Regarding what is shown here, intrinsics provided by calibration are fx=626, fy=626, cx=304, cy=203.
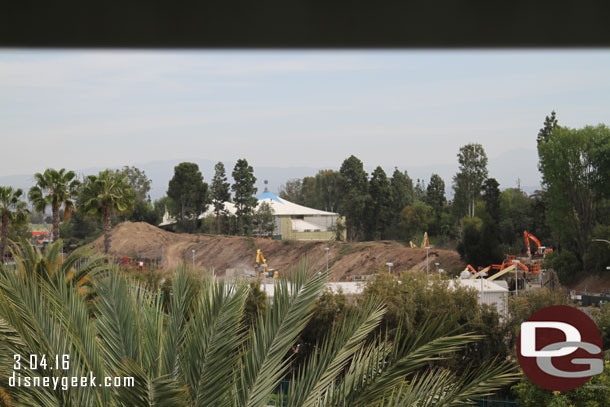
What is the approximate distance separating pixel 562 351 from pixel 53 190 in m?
24.4

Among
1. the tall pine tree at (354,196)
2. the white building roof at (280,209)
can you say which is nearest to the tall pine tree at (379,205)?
the tall pine tree at (354,196)

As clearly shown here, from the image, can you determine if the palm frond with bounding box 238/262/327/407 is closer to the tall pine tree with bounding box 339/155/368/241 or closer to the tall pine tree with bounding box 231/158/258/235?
the tall pine tree with bounding box 339/155/368/241

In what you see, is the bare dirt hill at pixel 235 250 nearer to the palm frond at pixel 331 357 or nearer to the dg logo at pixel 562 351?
the dg logo at pixel 562 351

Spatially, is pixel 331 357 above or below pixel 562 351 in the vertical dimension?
above

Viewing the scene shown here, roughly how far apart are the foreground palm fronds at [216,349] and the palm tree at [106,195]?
96.0ft

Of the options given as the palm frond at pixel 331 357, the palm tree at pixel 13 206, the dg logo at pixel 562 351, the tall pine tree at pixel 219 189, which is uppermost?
the tall pine tree at pixel 219 189

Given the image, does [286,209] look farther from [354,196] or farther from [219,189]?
[354,196]

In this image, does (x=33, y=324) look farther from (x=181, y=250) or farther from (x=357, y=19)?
(x=181, y=250)

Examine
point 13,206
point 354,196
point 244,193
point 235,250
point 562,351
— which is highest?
point 244,193

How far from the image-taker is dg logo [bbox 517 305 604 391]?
Answer: 575 inches

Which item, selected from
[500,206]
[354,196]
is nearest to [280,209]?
[354,196]

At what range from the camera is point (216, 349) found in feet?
14.5

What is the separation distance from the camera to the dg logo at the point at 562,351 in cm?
1462

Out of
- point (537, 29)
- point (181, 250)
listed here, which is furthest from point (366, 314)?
point (181, 250)
